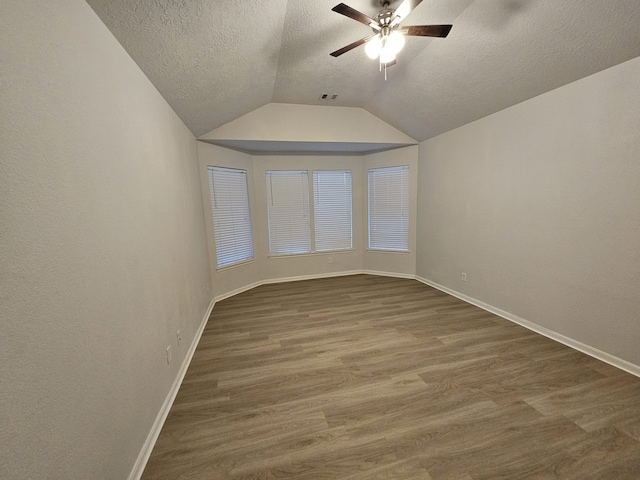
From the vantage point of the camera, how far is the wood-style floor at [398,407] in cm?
140

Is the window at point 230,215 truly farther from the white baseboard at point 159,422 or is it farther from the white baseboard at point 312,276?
the white baseboard at point 159,422

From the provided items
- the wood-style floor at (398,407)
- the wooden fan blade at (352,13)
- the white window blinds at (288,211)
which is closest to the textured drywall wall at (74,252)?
the wood-style floor at (398,407)

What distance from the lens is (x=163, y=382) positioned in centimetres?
181

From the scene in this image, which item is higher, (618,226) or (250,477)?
(618,226)

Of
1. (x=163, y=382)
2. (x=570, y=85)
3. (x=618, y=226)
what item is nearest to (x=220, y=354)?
(x=163, y=382)

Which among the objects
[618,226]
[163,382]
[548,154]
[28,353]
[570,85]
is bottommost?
[163,382]

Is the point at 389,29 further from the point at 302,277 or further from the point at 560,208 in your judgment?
the point at 302,277

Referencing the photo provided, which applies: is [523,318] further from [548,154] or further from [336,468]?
[336,468]

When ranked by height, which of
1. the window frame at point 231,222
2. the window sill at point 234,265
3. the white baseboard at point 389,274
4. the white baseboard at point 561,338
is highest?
the window frame at point 231,222

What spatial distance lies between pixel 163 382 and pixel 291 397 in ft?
3.16

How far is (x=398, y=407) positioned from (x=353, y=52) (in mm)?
3276

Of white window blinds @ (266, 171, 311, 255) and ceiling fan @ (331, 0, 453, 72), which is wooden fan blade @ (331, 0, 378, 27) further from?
white window blinds @ (266, 171, 311, 255)

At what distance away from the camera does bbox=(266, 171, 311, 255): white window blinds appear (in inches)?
178

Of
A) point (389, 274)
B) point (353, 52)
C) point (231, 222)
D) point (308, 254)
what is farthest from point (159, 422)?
point (389, 274)
